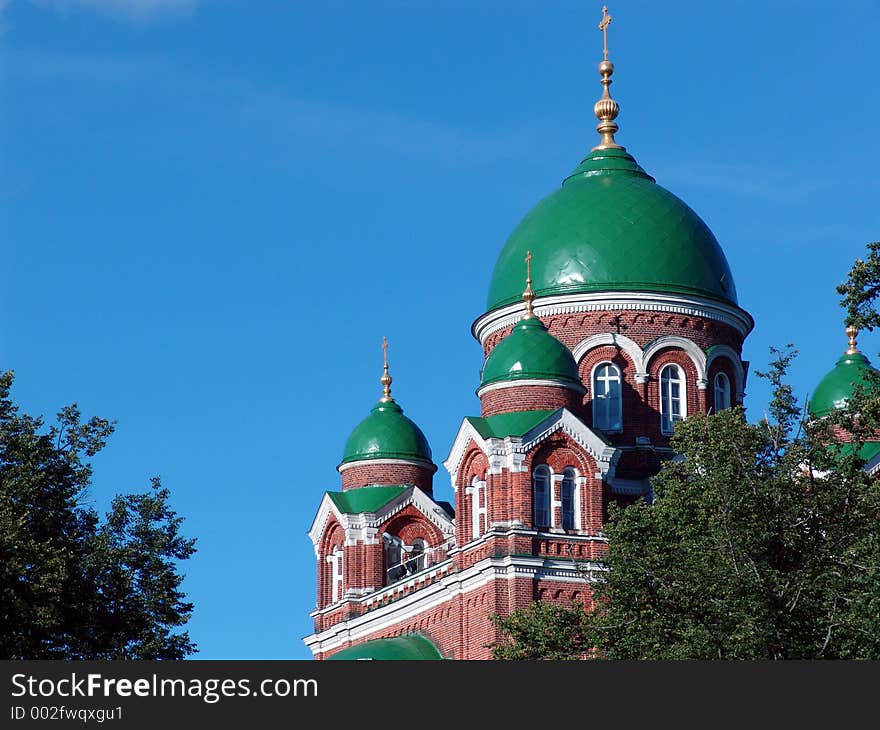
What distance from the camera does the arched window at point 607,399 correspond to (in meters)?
40.2

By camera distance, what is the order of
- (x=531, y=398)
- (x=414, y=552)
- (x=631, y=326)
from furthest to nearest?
(x=414, y=552), (x=631, y=326), (x=531, y=398)

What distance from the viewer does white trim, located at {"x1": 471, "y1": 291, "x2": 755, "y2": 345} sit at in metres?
40.8

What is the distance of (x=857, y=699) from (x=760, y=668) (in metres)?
0.86

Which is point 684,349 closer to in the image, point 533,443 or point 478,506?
point 533,443

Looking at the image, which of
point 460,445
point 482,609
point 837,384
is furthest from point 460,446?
point 837,384

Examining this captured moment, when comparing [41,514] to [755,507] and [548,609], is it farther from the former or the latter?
[755,507]

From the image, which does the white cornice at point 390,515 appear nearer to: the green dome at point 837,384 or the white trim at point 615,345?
the white trim at point 615,345

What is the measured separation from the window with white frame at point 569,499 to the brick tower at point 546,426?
1.1 inches

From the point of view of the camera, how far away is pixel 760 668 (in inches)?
647

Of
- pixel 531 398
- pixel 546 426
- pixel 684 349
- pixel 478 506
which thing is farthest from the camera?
pixel 684 349

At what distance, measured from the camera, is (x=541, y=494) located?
36719 mm

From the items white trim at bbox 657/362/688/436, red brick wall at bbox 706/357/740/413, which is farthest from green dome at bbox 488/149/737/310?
white trim at bbox 657/362/688/436

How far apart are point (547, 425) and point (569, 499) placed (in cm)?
151

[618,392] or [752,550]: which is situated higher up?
[618,392]
